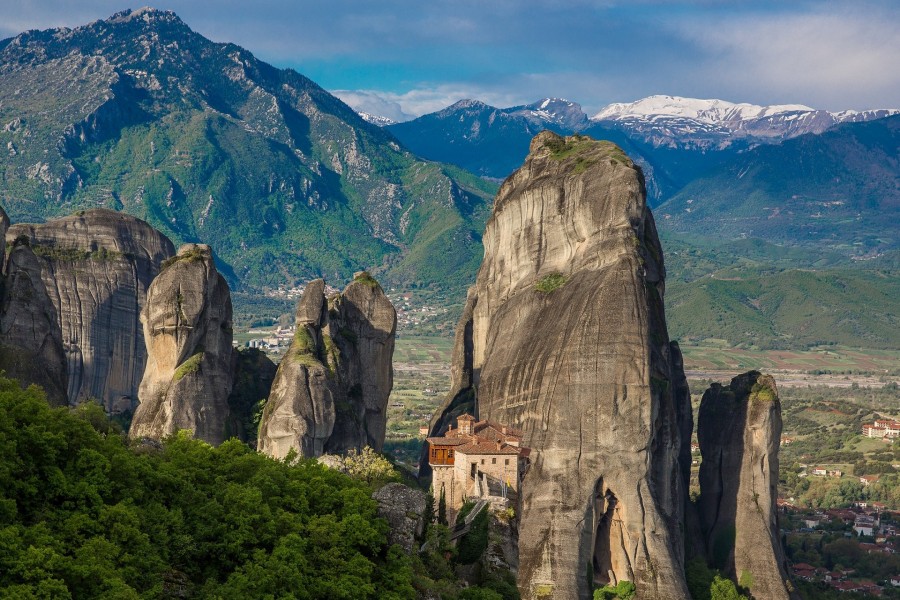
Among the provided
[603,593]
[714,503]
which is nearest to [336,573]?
[603,593]

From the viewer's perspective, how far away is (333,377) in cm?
9469

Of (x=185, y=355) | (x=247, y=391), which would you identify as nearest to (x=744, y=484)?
(x=247, y=391)

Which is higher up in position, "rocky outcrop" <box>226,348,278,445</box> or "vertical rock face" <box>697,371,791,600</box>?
"rocky outcrop" <box>226,348,278,445</box>

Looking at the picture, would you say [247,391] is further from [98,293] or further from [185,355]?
[98,293]

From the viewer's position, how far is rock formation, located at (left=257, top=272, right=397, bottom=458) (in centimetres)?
8838

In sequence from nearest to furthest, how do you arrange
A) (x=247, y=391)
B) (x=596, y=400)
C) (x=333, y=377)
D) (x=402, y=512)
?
(x=402, y=512) < (x=596, y=400) < (x=333, y=377) < (x=247, y=391)

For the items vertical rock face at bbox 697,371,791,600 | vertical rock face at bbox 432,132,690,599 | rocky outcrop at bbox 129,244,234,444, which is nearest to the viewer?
vertical rock face at bbox 432,132,690,599

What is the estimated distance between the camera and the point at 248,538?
4344 centimetres

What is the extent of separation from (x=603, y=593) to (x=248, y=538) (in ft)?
127

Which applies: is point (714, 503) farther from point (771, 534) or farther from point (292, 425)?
point (292, 425)

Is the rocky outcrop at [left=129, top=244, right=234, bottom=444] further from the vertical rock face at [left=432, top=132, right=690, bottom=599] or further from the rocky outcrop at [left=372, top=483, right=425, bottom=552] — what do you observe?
the rocky outcrop at [left=372, top=483, right=425, bottom=552]

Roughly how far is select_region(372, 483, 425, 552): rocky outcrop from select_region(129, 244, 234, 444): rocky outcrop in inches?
1547

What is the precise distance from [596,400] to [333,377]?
22.1 m

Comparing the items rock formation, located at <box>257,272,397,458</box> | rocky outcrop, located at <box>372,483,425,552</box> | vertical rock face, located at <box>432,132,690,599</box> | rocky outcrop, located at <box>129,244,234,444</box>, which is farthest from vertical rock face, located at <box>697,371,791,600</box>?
rocky outcrop, located at <box>372,483,425,552</box>
